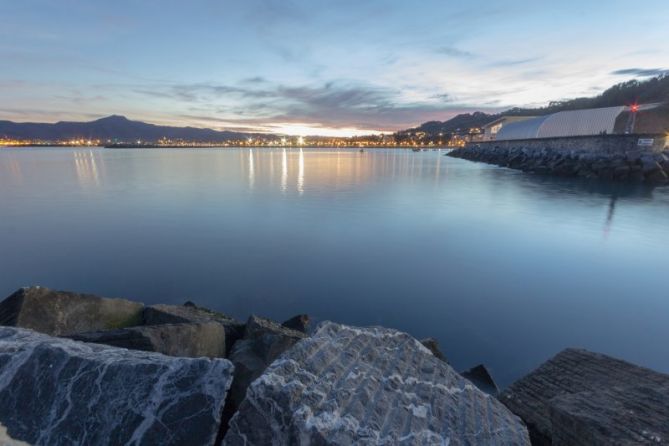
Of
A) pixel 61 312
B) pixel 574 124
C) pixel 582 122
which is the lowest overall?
pixel 61 312

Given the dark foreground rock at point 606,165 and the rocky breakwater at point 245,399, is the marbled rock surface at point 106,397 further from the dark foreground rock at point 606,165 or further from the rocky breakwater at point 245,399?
the dark foreground rock at point 606,165

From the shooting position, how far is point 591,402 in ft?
8.50

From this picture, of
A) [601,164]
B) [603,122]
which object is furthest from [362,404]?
[603,122]

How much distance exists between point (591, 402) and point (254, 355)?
3.25 m

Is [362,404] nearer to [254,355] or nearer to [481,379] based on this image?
[254,355]

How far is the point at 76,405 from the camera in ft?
7.99

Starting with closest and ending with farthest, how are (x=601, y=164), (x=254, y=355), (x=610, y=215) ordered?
(x=254, y=355) < (x=610, y=215) < (x=601, y=164)

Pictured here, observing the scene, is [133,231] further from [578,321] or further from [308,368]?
[578,321]

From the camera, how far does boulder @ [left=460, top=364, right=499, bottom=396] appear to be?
516 cm

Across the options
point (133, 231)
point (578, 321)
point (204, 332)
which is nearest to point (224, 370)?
point (204, 332)

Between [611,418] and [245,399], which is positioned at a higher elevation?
[245,399]

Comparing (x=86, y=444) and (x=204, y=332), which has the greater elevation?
(x=86, y=444)

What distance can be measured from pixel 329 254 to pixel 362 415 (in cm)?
892

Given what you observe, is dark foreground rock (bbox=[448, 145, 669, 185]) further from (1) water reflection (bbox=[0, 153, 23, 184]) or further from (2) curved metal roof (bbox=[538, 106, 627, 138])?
(1) water reflection (bbox=[0, 153, 23, 184])
